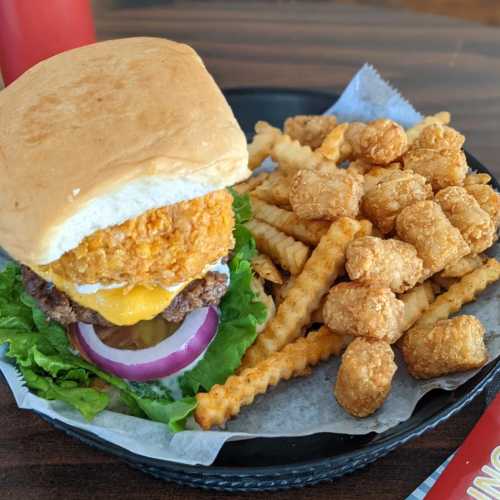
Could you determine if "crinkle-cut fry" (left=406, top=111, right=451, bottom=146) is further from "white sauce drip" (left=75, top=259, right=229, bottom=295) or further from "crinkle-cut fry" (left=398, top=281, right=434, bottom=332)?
"white sauce drip" (left=75, top=259, right=229, bottom=295)

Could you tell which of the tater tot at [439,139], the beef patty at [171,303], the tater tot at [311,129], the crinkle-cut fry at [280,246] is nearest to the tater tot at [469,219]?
the tater tot at [439,139]

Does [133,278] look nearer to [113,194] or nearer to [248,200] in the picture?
[113,194]

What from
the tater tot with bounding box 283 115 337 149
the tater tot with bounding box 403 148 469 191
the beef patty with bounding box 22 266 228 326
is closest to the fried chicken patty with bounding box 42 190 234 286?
the beef patty with bounding box 22 266 228 326

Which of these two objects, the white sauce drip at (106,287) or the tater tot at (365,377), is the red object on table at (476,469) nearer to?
the tater tot at (365,377)

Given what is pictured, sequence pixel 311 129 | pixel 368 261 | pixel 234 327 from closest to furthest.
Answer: pixel 368 261 < pixel 234 327 < pixel 311 129

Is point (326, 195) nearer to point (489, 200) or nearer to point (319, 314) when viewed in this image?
point (319, 314)

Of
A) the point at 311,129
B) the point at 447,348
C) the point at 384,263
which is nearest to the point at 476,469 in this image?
the point at 447,348
